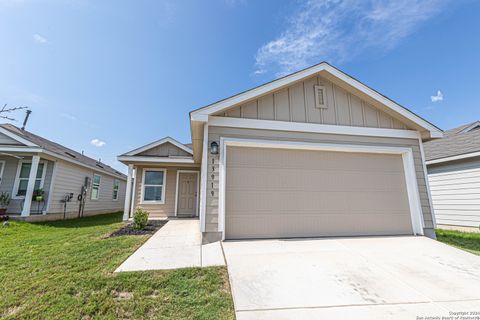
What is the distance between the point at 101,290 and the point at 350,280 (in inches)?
128

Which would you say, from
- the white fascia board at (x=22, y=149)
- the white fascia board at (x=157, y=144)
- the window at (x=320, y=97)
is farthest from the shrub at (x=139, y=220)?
the window at (x=320, y=97)

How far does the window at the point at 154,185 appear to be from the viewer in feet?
31.4

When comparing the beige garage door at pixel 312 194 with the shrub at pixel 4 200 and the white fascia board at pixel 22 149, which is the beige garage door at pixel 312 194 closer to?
the white fascia board at pixel 22 149

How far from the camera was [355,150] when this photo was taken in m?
5.30

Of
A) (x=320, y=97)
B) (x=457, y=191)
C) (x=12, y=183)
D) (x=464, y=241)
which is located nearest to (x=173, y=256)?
(x=320, y=97)

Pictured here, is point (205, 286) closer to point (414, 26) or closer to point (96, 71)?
point (96, 71)

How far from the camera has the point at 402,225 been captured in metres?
5.23

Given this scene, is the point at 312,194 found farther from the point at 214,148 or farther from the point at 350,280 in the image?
the point at 214,148

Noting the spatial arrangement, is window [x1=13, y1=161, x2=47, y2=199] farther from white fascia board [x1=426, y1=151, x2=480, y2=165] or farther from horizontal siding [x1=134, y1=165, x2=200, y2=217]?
white fascia board [x1=426, y1=151, x2=480, y2=165]

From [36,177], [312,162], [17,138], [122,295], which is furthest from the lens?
[36,177]

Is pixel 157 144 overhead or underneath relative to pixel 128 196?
overhead

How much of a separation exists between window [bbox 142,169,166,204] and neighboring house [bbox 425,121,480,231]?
1120cm

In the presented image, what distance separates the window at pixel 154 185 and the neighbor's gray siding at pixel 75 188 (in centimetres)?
393

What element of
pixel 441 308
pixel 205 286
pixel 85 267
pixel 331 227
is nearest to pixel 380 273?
pixel 441 308
